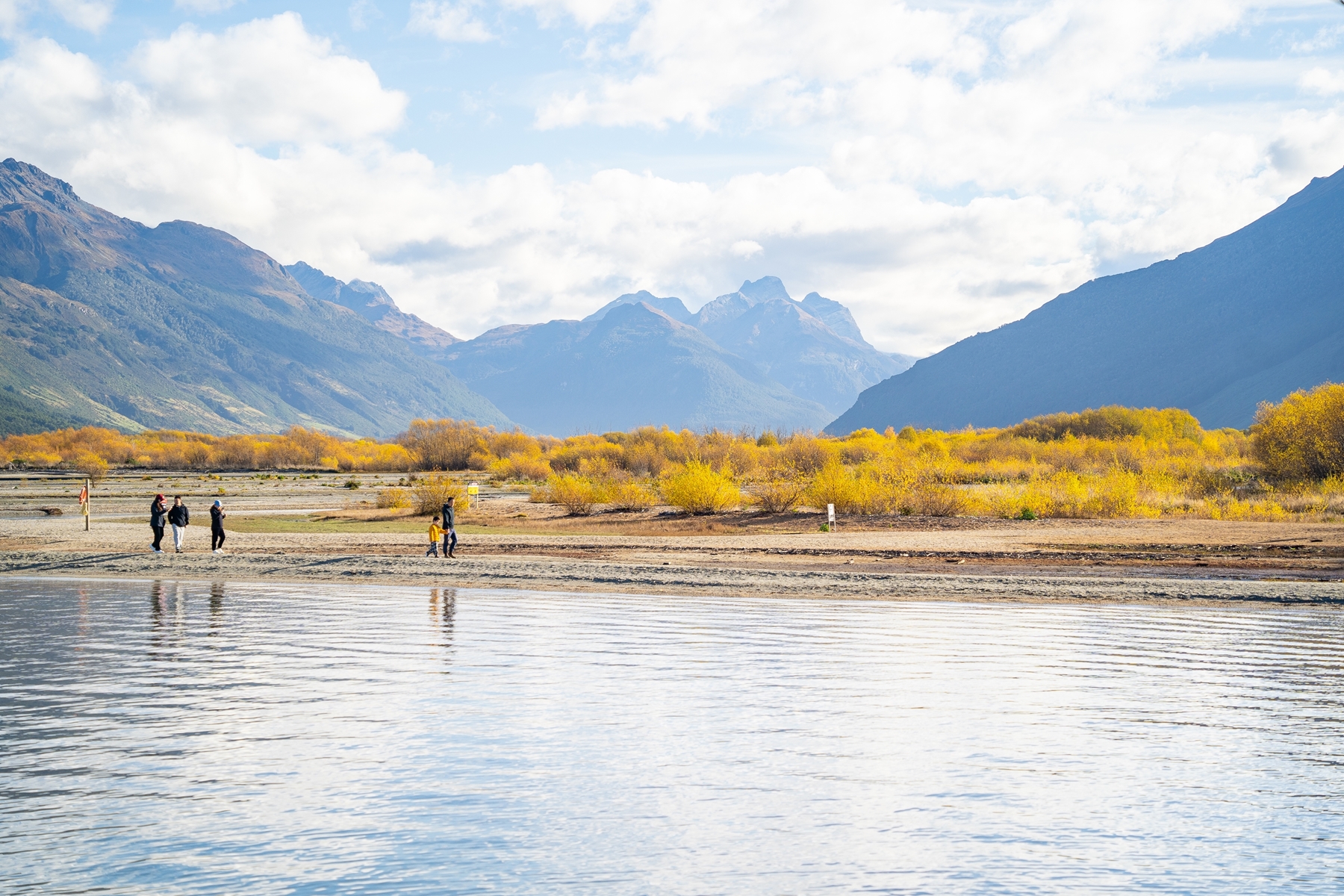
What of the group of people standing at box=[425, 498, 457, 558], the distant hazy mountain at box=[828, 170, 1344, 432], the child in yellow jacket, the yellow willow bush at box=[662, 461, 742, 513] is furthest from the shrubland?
the distant hazy mountain at box=[828, 170, 1344, 432]

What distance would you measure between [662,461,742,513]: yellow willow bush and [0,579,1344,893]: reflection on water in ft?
85.1

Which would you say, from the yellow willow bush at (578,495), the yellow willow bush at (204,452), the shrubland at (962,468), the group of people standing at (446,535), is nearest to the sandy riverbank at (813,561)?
the group of people standing at (446,535)

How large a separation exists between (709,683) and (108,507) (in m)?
46.4

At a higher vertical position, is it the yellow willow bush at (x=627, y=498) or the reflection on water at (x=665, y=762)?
the yellow willow bush at (x=627, y=498)

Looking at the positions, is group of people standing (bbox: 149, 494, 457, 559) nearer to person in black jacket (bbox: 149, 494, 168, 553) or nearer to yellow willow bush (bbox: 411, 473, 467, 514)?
person in black jacket (bbox: 149, 494, 168, 553)

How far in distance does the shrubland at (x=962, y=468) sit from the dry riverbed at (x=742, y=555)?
79.9 inches

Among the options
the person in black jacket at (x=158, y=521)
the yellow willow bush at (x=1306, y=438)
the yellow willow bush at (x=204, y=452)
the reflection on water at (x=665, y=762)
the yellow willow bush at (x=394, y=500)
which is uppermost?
the yellow willow bush at (x=204, y=452)

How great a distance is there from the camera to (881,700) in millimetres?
11062

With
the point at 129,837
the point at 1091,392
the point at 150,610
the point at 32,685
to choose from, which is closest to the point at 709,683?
the point at 129,837

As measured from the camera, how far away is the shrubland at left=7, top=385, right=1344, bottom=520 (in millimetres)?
40094

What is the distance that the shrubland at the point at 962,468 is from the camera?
40094 mm

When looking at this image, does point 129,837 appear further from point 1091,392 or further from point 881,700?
point 1091,392

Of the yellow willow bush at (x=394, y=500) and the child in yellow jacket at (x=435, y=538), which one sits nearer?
the child in yellow jacket at (x=435, y=538)

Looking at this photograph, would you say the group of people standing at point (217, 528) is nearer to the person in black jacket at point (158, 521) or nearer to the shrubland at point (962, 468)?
the person in black jacket at point (158, 521)
